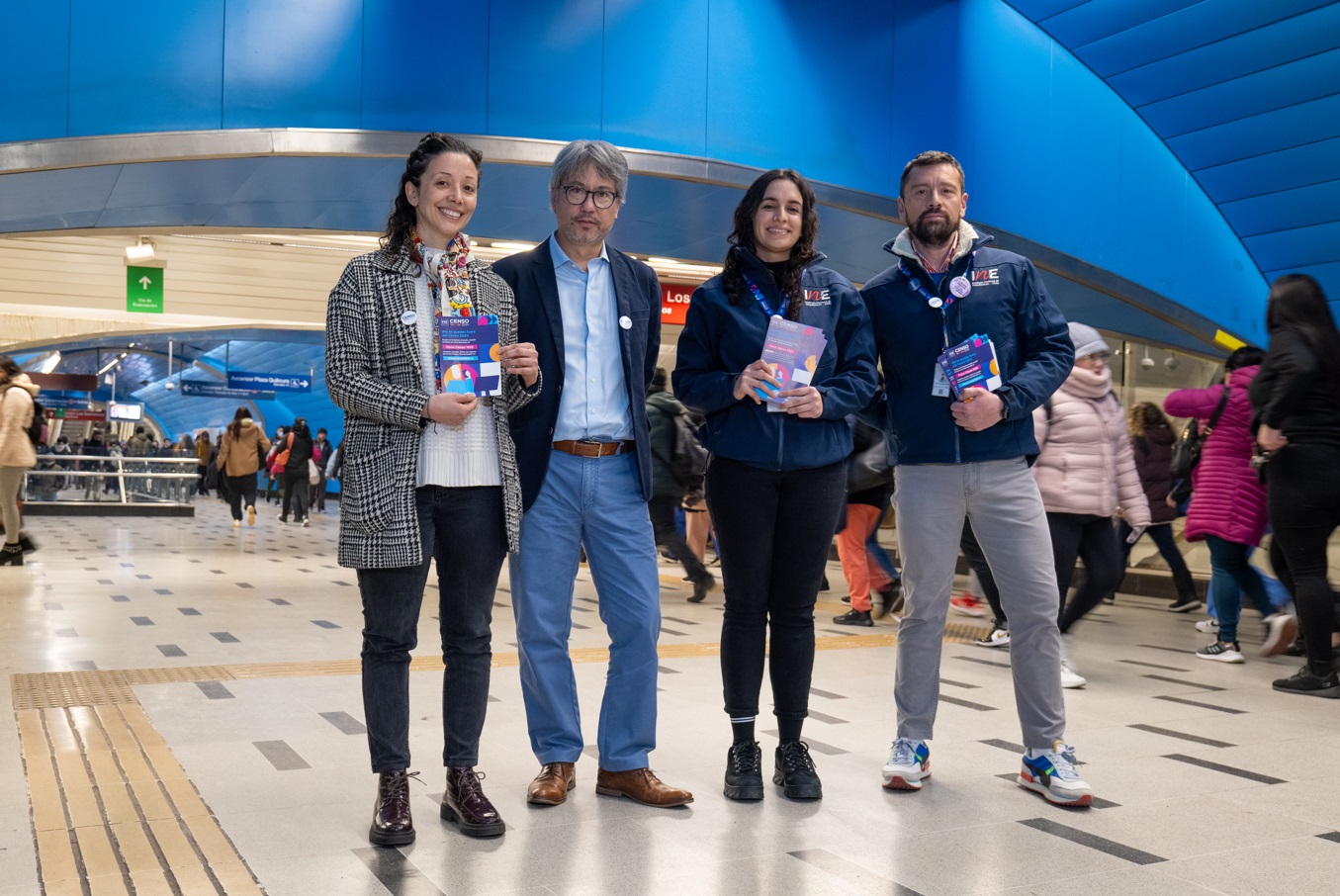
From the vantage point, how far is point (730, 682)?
312cm

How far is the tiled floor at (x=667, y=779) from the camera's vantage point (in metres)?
2.45

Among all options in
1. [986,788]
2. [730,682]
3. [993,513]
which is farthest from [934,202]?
[986,788]

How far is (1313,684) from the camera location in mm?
4871

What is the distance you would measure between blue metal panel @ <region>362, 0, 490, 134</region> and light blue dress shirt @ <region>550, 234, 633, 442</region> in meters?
5.50

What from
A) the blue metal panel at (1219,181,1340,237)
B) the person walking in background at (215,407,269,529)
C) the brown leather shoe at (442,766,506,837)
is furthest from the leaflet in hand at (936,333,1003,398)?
the blue metal panel at (1219,181,1340,237)

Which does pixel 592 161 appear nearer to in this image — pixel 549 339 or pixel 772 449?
pixel 549 339

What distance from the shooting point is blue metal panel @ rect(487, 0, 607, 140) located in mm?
8289

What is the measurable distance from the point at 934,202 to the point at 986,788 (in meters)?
1.64

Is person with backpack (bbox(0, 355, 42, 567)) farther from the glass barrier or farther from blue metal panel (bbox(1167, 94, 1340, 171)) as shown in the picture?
blue metal panel (bbox(1167, 94, 1340, 171))

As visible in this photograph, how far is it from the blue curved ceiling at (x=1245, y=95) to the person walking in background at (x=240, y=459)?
9.92 m

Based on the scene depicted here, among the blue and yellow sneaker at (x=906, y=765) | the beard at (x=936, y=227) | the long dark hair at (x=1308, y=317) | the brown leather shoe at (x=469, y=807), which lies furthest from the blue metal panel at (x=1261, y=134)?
the brown leather shoe at (x=469, y=807)

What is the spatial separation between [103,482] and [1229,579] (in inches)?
697

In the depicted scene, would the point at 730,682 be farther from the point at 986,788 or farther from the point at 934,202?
the point at 934,202

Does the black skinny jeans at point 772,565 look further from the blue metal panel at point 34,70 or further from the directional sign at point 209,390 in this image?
the directional sign at point 209,390
